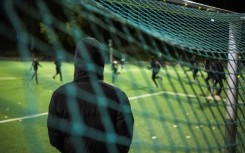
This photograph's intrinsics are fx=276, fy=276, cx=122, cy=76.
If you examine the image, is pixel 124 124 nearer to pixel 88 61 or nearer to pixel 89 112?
pixel 89 112

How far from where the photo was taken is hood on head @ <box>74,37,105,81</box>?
217 centimetres

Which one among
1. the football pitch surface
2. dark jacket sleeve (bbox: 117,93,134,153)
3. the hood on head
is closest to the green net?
the football pitch surface

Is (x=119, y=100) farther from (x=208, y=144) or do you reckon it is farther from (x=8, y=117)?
(x=8, y=117)

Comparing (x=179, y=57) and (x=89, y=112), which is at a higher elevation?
(x=179, y=57)

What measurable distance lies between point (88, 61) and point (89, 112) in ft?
1.32

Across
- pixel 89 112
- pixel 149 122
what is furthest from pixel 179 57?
pixel 89 112

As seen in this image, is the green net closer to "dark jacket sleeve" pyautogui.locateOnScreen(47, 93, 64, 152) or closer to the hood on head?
"dark jacket sleeve" pyautogui.locateOnScreen(47, 93, 64, 152)

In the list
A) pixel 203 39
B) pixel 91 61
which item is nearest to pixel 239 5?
pixel 203 39

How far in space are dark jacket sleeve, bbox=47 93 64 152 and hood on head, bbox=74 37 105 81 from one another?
0.27 metres

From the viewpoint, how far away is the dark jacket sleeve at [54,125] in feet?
7.00

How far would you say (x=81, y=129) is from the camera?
214 cm

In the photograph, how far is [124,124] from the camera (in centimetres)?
216

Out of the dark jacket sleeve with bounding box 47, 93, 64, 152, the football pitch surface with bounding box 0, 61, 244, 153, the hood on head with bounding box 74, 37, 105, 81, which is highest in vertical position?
the hood on head with bounding box 74, 37, 105, 81

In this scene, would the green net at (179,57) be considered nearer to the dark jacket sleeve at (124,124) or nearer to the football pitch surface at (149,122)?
the football pitch surface at (149,122)
